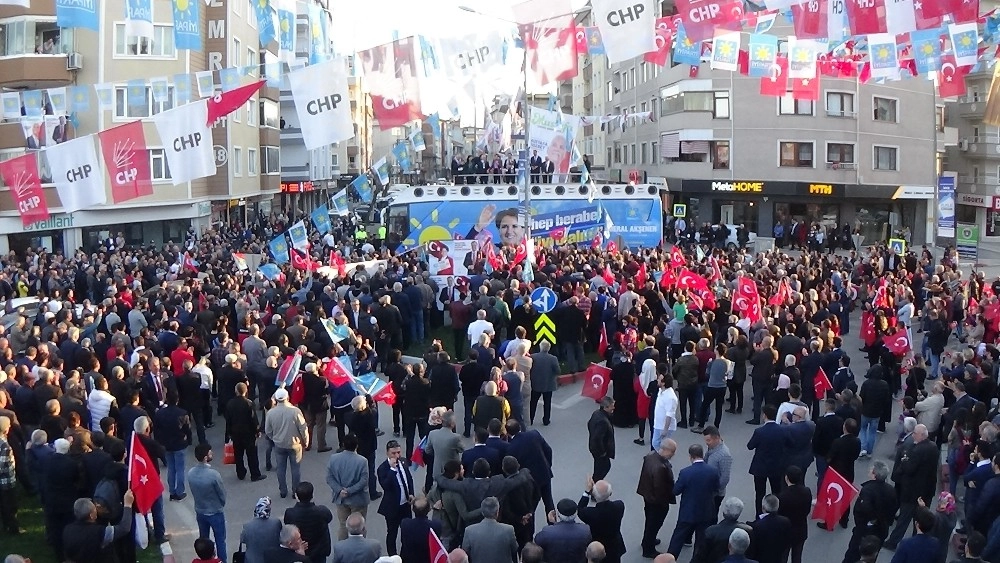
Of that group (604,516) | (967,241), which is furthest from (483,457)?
(967,241)

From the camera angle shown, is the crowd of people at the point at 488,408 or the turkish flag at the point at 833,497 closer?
the crowd of people at the point at 488,408

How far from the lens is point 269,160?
161 ft

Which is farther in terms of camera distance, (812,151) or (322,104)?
(812,151)

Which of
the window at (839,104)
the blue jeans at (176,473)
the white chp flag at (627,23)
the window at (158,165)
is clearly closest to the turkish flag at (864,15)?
the white chp flag at (627,23)

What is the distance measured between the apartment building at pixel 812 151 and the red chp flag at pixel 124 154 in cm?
3428

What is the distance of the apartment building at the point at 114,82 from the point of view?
34.9 m

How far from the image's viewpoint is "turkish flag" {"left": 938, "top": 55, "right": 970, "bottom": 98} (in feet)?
71.6

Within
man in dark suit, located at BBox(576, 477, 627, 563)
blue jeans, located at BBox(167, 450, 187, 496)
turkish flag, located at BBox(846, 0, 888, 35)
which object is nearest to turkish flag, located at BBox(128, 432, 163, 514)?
blue jeans, located at BBox(167, 450, 187, 496)

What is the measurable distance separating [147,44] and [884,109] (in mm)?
34037

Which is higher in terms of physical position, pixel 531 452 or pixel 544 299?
pixel 544 299

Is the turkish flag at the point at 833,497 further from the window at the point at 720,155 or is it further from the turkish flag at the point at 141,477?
the window at the point at 720,155

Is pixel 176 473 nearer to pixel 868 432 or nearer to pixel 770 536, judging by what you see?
pixel 770 536

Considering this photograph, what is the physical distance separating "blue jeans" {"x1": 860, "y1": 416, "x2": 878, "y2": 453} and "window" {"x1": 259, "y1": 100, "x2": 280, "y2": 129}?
39841mm

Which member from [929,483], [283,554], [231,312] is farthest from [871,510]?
[231,312]
